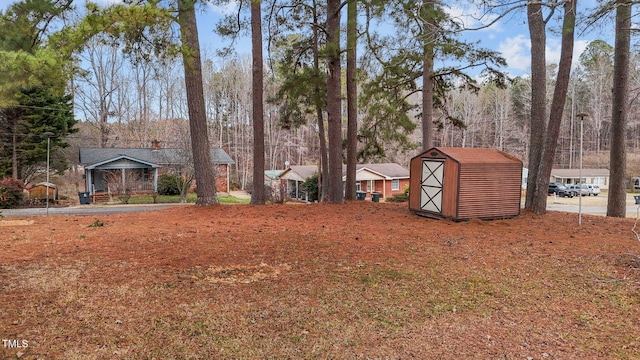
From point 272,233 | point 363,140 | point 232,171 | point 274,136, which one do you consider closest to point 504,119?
point 274,136

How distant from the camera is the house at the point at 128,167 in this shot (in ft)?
72.7

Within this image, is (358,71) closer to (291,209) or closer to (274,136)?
(291,209)

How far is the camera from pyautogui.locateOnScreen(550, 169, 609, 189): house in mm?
34438

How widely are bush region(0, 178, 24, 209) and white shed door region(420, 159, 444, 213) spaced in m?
18.1

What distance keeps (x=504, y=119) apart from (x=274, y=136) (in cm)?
2487

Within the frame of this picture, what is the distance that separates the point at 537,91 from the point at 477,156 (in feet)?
7.23

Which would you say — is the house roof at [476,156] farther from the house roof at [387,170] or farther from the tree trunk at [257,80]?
the house roof at [387,170]

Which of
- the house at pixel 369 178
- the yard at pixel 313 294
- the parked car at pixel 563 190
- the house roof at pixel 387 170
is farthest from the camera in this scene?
the parked car at pixel 563 190

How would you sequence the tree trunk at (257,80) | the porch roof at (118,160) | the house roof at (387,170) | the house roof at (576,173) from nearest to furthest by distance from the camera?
1. the tree trunk at (257,80)
2. the porch roof at (118,160)
3. the house roof at (387,170)
4. the house roof at (576,173)

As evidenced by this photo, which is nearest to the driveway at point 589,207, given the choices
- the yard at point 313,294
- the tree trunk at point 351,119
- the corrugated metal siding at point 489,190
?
the corrugated metal siding at point 489,190

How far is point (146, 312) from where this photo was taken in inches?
116

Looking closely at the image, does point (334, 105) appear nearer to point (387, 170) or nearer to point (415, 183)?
point (415, 183)

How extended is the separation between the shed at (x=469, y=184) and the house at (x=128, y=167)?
16.1 m

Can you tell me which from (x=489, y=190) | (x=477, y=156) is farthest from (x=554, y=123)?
(x=489, y=190)
